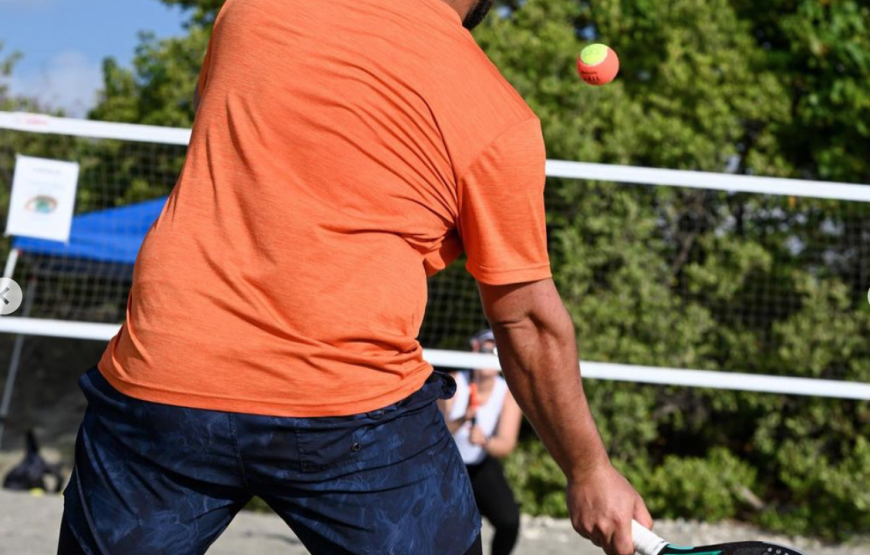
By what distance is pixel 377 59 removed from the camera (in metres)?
1.94

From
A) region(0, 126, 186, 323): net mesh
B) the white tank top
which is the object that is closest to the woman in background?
the white tank top

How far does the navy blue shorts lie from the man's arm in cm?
25

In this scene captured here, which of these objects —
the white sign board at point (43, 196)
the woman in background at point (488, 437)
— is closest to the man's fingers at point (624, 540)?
the woman in background at point (488, 437)

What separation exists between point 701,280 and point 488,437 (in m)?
2.23

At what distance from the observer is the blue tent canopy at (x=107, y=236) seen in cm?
724

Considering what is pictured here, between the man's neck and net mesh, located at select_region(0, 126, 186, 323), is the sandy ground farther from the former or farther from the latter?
the man's neck

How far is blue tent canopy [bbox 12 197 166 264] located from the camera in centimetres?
724

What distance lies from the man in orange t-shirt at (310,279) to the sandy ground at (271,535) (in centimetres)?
430

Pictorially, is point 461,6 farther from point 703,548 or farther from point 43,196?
point 43,196

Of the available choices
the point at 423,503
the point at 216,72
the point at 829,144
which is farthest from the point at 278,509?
the point at 829,144

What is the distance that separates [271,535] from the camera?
6520 mm

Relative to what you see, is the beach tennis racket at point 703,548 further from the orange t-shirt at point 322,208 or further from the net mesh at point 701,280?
the net mesh at point 701,280

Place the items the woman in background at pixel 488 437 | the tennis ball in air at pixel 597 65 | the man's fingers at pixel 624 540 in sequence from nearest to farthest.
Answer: the man's fingers at pixel 624 540, the tennis ball in air at pixel 597 65, the woman in background at pixel 488 437

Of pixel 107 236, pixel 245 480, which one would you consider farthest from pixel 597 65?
pixel 107 236
